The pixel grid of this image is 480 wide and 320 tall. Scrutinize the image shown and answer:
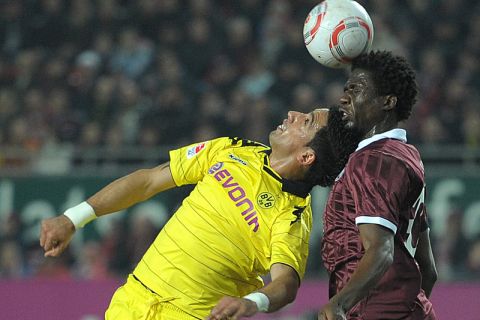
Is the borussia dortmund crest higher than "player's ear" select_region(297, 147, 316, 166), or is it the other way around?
"player's ear" select_region(297, 147, 316, 166)

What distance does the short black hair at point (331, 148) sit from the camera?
4.90 metres

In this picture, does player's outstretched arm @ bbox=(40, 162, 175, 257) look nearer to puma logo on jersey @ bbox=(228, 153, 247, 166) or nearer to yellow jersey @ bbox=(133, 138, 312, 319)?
yellow jersey @ bbox=(133, 138, 312, 319)

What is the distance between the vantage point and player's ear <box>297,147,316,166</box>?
5059 millimetres

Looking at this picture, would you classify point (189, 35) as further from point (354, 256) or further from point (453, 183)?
point (354, 256)

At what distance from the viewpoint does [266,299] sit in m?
4.35

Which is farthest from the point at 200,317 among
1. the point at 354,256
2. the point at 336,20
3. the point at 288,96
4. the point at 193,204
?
the point at 288,96

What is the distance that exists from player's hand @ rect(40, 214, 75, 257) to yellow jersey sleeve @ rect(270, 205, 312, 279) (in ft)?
3.35

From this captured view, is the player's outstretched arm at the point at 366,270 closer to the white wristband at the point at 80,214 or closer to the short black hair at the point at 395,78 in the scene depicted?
the short black hair at the point at 395,78

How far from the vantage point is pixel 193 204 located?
202 inches

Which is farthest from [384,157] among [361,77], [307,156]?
[307,156]

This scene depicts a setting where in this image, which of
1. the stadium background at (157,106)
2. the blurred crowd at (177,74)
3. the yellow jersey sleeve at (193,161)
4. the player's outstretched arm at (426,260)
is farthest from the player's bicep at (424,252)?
the blurred crowd at (177,74)

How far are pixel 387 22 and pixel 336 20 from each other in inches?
264

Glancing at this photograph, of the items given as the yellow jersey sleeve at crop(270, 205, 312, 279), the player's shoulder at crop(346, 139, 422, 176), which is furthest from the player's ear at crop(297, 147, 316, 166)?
the player's shoulder at crop(346, 139, 422, 176)

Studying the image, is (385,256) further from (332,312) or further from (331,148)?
(331,148)
